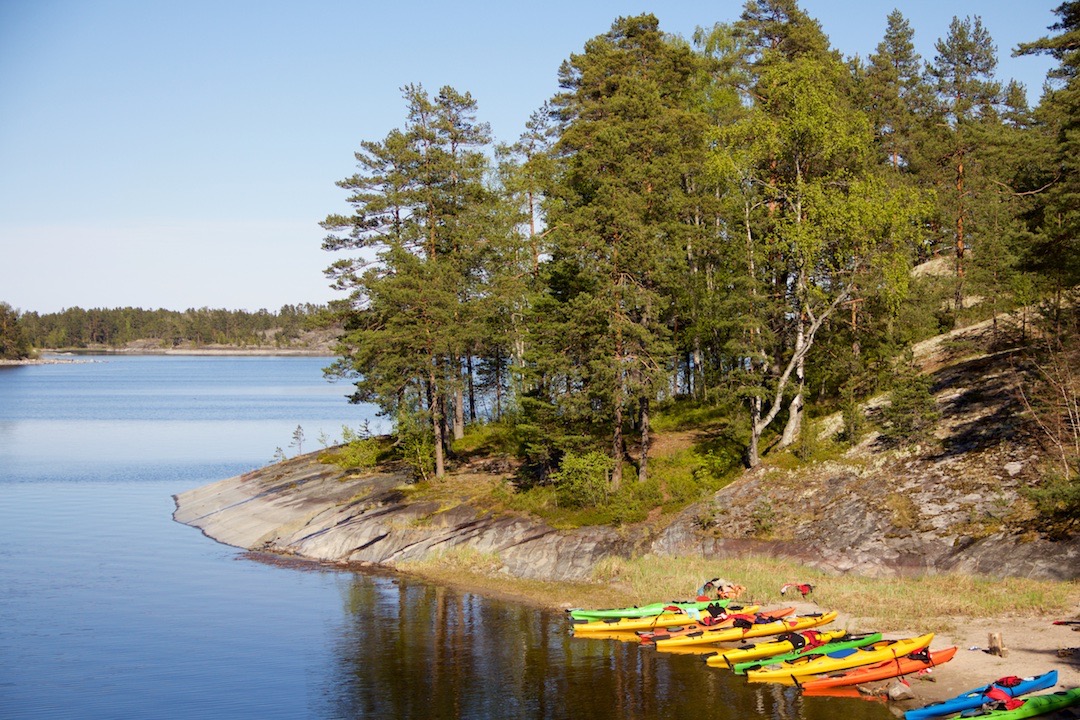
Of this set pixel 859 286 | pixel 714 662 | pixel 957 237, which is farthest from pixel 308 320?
pixel 957 237

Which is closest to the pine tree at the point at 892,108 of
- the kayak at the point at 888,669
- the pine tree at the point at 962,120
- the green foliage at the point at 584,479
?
the pine tree at the point at 962,120

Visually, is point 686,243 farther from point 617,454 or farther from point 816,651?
point 816,651

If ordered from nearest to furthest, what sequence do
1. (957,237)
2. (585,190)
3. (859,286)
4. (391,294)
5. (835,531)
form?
(835,531)
(859,286)
(585,190)
(391,294)
(957,237)

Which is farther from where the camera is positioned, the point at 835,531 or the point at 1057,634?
A: the point at 835,531

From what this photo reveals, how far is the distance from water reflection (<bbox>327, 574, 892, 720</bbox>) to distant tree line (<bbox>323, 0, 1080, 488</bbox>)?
12936 millimetres

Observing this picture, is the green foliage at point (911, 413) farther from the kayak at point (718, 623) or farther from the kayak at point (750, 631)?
the kayak at point (718, 623)

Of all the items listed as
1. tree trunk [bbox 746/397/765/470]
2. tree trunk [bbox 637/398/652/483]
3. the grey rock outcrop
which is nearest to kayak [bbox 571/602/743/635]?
the grey rock outcrop

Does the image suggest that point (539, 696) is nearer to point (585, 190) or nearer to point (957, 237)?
point (585, 190)

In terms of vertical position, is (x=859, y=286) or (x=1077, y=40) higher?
(x=1077, y=40)

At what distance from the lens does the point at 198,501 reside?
204ft

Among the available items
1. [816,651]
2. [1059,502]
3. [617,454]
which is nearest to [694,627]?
[816,651]

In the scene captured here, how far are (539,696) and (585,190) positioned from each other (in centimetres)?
2629

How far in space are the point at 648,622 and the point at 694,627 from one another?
166cm

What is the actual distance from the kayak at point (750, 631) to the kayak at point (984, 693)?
6.59 meters
